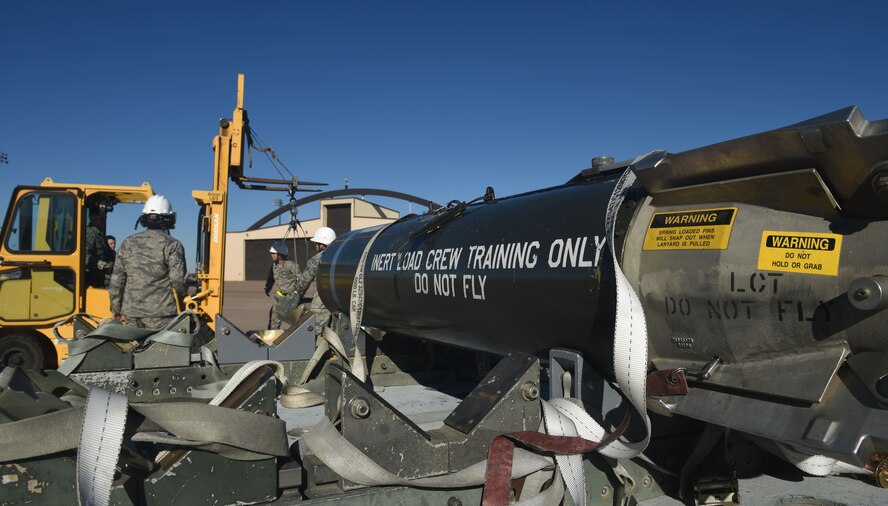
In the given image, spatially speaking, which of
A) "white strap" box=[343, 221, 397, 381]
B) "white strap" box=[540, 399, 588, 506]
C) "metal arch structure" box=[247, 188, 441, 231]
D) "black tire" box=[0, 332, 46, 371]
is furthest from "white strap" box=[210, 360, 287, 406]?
"metal arch structure" box=[247, 188, 441, 231]

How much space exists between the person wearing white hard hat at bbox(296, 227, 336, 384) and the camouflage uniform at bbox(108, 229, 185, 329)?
1459mm

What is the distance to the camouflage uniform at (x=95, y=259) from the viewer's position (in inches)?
309

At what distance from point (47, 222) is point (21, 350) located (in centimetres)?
157

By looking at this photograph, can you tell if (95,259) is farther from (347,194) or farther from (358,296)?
(347,194)

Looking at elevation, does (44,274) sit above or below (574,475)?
above

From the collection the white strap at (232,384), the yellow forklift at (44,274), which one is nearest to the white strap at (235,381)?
the white strap at (232,384)

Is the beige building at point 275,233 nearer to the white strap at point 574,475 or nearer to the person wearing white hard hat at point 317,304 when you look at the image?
the person wearing white hard hat at point 317,304

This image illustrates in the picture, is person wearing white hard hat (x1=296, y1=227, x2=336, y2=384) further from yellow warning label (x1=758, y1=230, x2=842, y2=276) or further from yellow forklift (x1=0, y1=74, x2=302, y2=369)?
yellow warning label (x1=758, y1=230, x2=842, y2=276)

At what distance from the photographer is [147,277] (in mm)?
6098

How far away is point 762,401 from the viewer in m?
1.92

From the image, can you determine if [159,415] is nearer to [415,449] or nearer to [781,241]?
[415,449]

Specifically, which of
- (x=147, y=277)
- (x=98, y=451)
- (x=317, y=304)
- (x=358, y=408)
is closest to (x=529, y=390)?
(x=358, y=408)

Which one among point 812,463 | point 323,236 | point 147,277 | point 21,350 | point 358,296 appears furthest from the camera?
point 323,236

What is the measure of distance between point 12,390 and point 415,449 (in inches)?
52.4
